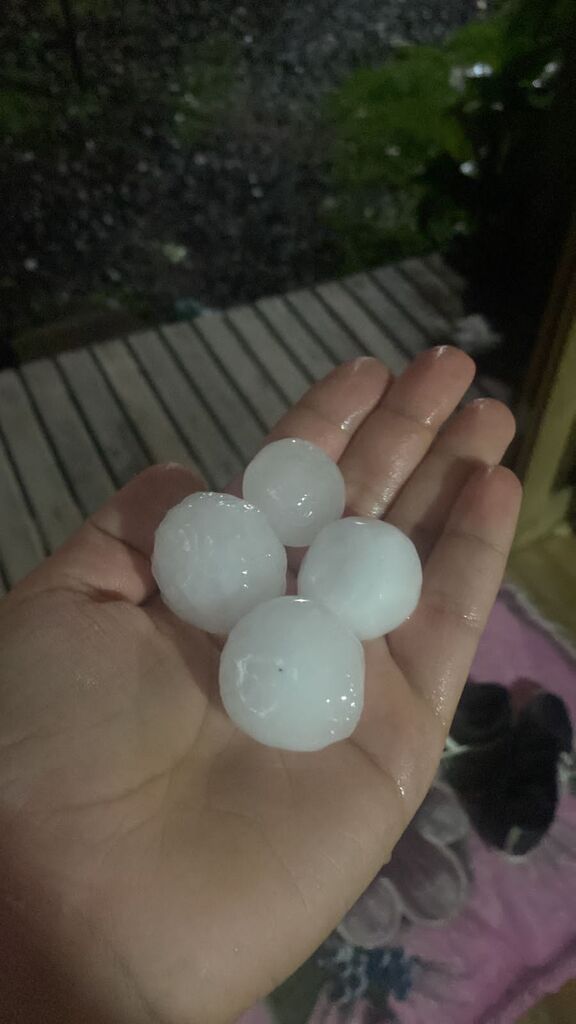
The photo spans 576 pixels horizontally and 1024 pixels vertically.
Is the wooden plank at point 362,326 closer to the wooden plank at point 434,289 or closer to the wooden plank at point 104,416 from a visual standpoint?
the wooden plank at point 434,289

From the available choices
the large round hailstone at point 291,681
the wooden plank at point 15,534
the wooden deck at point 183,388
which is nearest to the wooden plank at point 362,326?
the wooden deck at point 183,388

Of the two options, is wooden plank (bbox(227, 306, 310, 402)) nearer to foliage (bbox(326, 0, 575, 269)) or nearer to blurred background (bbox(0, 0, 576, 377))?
blurred background (bbox(0, 0, 576, 377))

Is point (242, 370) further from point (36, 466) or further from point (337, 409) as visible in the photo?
point (337, 409)

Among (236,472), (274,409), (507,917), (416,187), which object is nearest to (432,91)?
(416,187)

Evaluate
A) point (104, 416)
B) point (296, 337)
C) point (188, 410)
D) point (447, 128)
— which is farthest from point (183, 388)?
point (447, 128)

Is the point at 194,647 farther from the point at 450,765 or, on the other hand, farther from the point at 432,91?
the point at 432,91

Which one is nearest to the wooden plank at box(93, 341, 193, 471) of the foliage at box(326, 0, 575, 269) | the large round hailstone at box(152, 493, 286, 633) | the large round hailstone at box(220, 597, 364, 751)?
the foliage at box(326, 0, 575, 269)
